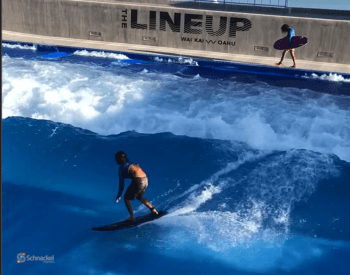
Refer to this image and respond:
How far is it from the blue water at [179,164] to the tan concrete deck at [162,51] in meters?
0.40

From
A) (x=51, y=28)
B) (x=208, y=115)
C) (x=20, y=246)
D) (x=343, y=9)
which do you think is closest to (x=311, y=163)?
(x=208, y=115)

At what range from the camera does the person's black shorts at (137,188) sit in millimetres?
5902

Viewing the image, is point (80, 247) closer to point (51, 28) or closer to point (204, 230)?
point (204, 230)

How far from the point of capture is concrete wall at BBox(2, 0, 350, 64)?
1285cm

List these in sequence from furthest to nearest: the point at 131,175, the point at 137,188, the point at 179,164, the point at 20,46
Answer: the point at 20,46 → the point at 179,164 → the point at 137,188 → the point at 131,175

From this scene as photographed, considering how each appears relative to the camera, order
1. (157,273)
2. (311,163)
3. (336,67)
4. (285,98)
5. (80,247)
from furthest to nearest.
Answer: (336,67), (285,98), (311,163), (80,247), (157,273)

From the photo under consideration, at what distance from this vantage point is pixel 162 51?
14.2 metres

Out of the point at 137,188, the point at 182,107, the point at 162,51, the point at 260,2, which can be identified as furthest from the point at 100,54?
the point at 137,188

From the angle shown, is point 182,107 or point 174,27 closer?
point 182,107

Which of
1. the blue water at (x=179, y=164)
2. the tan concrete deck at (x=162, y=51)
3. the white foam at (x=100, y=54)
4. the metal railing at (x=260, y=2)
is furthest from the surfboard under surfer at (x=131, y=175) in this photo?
the metal railing at (x=260, y=2)

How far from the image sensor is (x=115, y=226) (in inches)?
247

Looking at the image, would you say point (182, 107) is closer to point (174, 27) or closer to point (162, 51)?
point (162, 51)

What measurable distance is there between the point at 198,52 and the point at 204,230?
903 cm

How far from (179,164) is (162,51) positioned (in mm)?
6873
